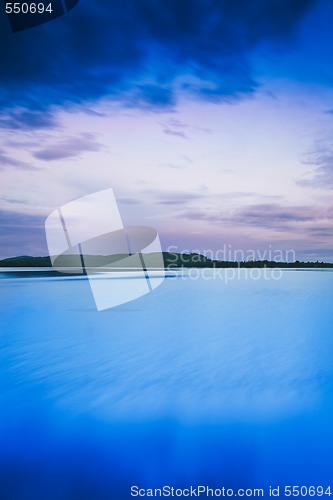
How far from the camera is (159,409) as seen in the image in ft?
10.5

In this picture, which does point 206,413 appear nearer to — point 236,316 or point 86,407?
point 86,407

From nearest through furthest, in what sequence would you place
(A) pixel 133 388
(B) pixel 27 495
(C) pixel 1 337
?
(B) pixel 27 495
(A) pixel 133 388
(C) pixel 1 337

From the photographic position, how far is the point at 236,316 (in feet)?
26.0

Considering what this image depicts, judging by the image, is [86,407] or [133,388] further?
[133,388]

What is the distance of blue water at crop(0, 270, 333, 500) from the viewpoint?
232 centimetres

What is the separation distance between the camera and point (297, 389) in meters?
3.69

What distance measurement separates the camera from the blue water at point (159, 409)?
7.61 feet

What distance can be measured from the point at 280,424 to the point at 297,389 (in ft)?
2.94

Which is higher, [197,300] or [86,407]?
[86,407]

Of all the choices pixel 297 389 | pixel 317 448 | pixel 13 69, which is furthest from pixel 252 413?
pixel 13 69

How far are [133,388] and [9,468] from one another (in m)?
1.51

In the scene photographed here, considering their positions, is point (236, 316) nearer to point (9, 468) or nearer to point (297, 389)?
point (297, 389)

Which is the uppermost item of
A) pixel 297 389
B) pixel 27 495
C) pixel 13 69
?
pixel 13 69

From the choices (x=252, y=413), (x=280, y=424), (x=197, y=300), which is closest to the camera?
(x=280, y=424)
